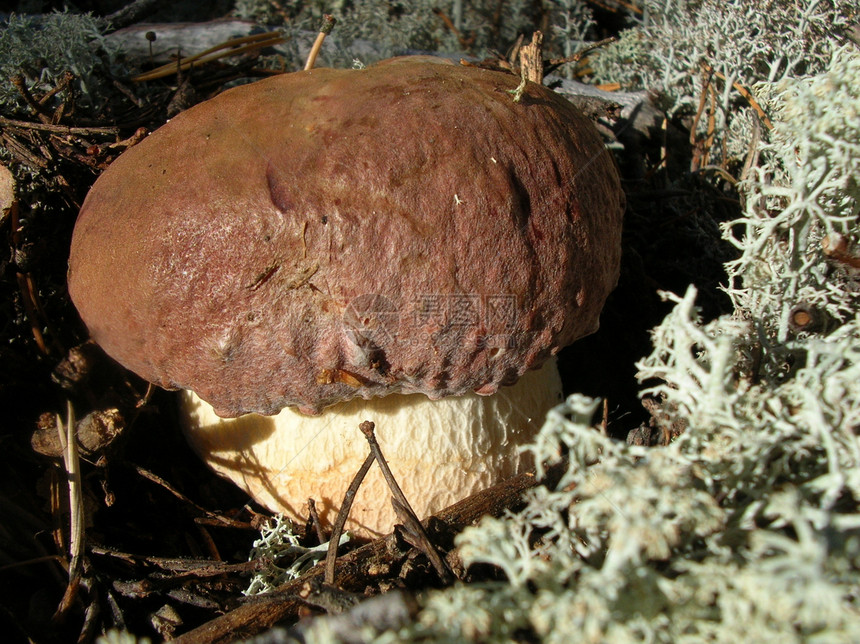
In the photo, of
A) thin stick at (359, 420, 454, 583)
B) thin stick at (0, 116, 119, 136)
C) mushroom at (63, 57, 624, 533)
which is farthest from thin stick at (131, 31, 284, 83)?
thin stick at (359, 420, 454, 583)

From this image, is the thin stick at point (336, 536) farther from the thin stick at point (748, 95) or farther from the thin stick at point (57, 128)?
the thin stick at point (748, 95)

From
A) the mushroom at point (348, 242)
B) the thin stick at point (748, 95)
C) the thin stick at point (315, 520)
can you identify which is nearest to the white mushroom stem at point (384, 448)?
the thin stick at point (315, 520)

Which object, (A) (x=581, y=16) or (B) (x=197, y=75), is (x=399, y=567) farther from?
(A) (x=581, y=16)

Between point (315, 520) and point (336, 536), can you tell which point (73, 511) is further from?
point (336, 536)

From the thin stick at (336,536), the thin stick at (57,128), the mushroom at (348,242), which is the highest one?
the thin stick at (57,128)

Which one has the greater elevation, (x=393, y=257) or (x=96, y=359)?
(x=393, y=257)

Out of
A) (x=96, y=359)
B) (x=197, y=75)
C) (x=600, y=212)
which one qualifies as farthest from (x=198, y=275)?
(x=197, y=75)

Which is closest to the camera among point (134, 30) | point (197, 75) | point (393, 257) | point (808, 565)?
point (808, 565)
